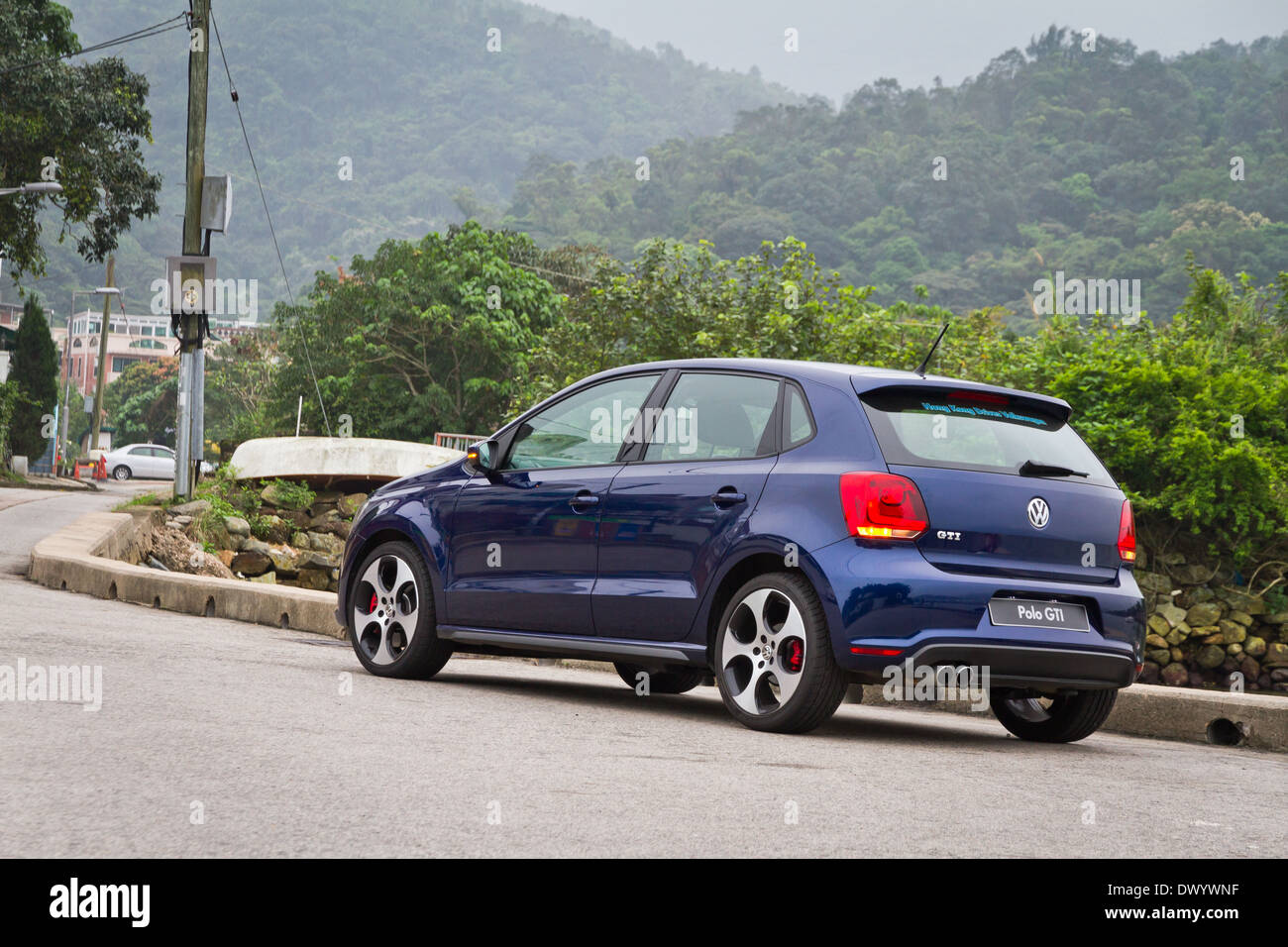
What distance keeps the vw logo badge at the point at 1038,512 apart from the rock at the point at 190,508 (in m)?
17.3

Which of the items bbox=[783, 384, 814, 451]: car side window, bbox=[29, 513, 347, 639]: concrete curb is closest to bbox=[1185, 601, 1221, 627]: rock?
bbox=[29, 513, 347, 639]: concrete curb

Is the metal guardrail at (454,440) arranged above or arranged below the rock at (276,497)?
above

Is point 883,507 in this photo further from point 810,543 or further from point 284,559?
point 284,559

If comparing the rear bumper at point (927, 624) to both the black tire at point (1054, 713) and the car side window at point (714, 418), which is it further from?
the car side window at point (714, 418)

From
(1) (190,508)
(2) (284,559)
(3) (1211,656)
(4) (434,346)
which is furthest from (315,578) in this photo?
(4) (434,346)

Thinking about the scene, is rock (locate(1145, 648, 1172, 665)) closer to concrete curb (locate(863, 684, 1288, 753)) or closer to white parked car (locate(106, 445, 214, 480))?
concrete curb (locate(863, 684, 1288, 753))

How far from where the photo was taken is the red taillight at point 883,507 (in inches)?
246

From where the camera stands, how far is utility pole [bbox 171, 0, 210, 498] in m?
21.8

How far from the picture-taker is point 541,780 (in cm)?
504

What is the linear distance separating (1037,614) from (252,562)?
17.8 metres

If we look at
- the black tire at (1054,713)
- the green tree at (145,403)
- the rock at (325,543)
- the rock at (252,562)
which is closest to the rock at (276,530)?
the rock at (325,543)

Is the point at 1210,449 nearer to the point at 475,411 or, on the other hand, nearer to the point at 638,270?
the point at 638,270
